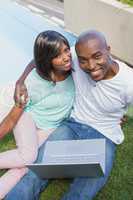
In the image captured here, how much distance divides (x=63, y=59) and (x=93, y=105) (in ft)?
1.37

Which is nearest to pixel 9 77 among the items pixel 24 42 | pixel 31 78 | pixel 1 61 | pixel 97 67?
pixel 1 61

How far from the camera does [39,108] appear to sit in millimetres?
3502

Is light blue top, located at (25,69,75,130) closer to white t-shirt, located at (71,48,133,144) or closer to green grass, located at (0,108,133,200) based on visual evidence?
→ white t-shirt, located at (71,48,133,144)

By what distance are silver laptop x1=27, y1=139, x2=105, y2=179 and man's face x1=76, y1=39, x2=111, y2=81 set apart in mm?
523

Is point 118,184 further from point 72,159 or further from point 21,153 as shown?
point 21,153

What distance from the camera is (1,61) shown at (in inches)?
234

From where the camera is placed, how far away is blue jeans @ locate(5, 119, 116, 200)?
3.20 m

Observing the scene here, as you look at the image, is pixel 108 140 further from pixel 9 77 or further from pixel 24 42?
pixel 24 42

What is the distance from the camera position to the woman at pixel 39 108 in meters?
3.26

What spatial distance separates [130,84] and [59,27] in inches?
159

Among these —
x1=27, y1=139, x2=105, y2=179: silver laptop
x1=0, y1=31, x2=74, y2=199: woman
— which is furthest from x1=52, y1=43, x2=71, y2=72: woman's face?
x1=27, y1=139, x2=105, y2=179: silver laptop

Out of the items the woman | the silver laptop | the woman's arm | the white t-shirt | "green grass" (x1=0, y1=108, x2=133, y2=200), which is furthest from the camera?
"green grass" (x1=0, y1=108, x2=133, y2=200)

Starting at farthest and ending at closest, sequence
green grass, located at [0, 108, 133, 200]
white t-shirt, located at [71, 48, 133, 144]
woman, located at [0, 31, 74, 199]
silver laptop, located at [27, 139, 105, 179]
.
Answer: green grass, located at [0, 108, 133, 200], woman, located at [0, 31, 74, 199], white t-shirt, located at [71, 48, 133, 144], silver laptop, located at [27, 139, 105, 179]

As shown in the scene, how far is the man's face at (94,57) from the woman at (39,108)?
0.21 metres
